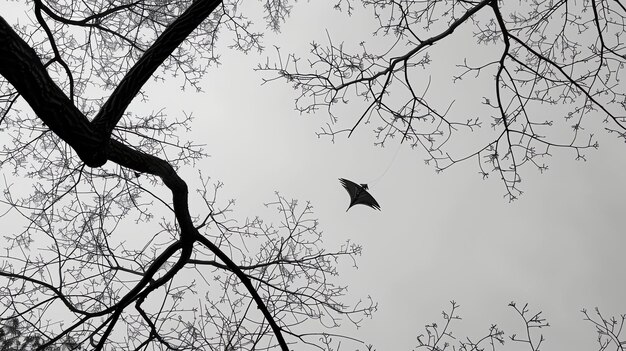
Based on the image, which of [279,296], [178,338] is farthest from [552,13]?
[178,338]

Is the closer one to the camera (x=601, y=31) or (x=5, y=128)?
(x=601, y=31)

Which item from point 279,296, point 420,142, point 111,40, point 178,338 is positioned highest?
point 111,40

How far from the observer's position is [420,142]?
440 centimetres

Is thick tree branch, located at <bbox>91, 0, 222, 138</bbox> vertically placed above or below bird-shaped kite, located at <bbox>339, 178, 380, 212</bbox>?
below

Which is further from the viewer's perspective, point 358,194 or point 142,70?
point 358,194

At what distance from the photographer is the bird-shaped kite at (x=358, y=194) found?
14.4 ft

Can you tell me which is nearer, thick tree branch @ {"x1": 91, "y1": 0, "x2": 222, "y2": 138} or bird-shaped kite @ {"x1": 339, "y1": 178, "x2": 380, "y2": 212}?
thick tree branch @ {"x1": 91, "y1": 0, "x2": 222, "y2": 138}

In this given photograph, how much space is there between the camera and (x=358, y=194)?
4.41 m

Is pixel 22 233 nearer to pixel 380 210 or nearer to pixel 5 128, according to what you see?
pixel 5 128

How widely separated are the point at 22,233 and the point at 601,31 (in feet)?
18.8

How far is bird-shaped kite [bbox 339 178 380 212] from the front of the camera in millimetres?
4398

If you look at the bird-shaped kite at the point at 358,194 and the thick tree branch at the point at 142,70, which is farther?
the bird-shaped kite at the point at 358,194

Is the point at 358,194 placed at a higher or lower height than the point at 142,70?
higher

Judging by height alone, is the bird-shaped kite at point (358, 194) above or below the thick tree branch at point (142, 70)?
above
